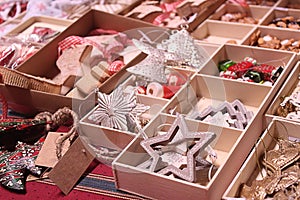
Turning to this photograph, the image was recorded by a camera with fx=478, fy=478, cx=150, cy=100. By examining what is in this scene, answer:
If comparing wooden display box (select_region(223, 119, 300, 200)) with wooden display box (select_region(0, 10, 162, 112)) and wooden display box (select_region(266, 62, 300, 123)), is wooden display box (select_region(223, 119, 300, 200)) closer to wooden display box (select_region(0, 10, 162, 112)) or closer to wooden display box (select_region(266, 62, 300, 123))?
wooden display box (select_region(266, 62, 300, 123))

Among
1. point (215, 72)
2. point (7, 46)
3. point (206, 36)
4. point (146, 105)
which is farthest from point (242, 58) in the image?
point (7, 46)

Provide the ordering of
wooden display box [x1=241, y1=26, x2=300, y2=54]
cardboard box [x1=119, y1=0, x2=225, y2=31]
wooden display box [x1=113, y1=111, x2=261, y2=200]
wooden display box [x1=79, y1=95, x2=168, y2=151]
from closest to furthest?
wooden display box [x1=113, y1=111, x2=261, y2=200], wooden display box [x1=79, y1=95, x2=168, y2=151], wooden display box [x1=241, y1=26, x2=300, y2=54], cardboard box [x1=119, y1=0, x2=225, y2=31]

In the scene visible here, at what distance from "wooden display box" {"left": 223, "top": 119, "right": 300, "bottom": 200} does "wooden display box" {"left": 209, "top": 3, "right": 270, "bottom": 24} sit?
2.35 feet

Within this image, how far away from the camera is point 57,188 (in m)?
1.13

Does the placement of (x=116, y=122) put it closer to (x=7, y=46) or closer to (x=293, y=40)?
(x=7, y=46)

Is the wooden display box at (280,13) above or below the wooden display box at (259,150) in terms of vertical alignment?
above

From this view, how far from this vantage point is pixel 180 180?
1.00m

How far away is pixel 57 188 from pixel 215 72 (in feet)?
1.99

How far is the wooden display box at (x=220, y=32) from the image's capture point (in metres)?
1.70

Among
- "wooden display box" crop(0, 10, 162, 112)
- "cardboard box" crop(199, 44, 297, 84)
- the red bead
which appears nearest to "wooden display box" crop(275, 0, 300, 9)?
"cardboard box" crop(199, 44, 297, 84)

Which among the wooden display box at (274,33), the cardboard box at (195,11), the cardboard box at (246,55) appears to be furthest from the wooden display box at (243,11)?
the cardboard box at (246,55)

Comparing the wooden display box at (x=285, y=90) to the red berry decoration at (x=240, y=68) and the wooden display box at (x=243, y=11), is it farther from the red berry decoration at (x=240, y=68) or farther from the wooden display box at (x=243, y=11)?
the wooden display box at (x=243, y=11)

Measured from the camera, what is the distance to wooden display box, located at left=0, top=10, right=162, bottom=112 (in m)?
1.31

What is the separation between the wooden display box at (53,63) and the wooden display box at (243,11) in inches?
13.8
